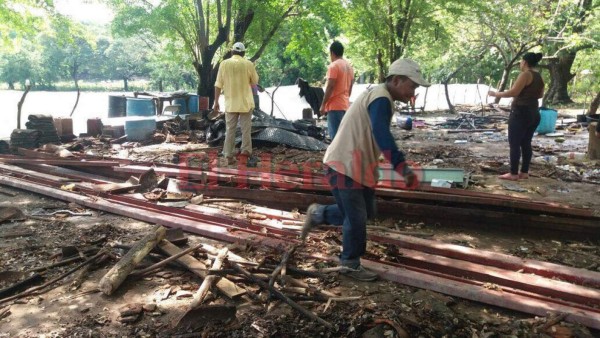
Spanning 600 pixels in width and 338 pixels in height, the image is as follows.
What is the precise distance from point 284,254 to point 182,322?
1.25m

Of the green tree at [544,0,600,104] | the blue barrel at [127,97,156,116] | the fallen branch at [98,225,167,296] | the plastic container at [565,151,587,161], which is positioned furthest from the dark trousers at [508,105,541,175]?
the green tree at [544,0,600,104]

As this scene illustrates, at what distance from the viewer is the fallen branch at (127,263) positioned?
3.39m

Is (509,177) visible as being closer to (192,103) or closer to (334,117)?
(334,117)

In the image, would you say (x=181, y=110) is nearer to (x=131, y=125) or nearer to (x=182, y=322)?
(x=131, y=125)

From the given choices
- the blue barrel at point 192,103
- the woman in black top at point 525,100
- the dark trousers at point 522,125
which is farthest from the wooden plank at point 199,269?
the blue barrel at point 192,103

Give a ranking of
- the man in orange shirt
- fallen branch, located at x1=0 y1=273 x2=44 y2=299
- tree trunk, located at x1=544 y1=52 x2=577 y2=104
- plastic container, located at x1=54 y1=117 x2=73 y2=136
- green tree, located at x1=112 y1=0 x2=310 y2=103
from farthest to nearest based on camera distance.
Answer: tree trunk, located at x1=544 y1=52 x2=577 y2=104 → green tree, located at x1=112 y1=0 x2=310 y2=103 → plastic container, located at x1=54 y1=117 x2=73 y2=136 → the man in orange shirt → fallen branch, located at x1=0 y1=273 x2=44 y2=299

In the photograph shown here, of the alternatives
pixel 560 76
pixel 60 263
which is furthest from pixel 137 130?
pixel 560 76

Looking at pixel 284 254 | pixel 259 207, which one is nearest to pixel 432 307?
pixel 284 254

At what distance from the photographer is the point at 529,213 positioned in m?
5.07

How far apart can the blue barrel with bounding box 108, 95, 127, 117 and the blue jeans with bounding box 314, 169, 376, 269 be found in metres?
13.3

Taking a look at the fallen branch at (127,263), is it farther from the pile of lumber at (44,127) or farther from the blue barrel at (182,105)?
the blue barrel at (182,105)

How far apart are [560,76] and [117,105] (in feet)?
74.6

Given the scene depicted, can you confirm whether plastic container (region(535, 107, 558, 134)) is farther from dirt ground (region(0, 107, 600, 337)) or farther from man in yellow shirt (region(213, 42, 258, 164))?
man in yellow shirt (region(213, 42, 258, 164))

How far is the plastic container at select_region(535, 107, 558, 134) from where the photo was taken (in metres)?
12.9
